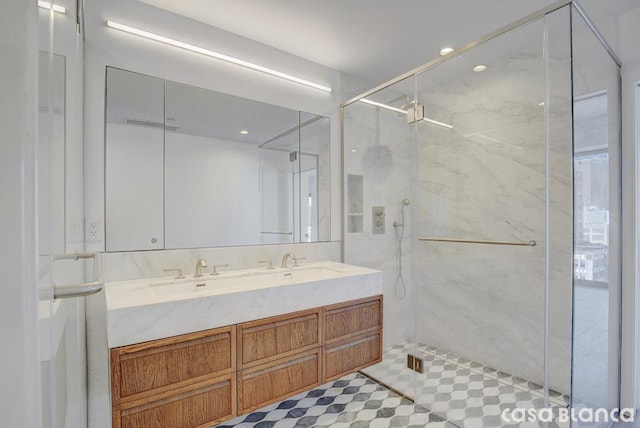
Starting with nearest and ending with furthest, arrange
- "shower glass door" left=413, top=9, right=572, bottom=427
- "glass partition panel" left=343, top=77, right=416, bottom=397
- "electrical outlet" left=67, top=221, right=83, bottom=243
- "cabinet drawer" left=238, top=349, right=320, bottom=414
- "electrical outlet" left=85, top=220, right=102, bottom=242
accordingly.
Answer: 1. "electrical outlet" left=67, top=221, right=83, bottom=243
2. "cabinet drawer" left=238, top=349, right=320, bottom=414
3. "electrical outlet" left=85, top=220, right=102, bottom=242
4. "shower glass door" left=413, top=9, right=572, bottom=427
5. "glass partition panel" left=343, top=77, right=416, bottom=397

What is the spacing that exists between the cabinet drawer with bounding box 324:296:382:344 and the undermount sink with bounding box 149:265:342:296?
0.21m

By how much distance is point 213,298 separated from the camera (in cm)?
153

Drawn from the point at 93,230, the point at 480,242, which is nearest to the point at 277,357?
the point at 93,230

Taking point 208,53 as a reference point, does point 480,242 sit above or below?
below

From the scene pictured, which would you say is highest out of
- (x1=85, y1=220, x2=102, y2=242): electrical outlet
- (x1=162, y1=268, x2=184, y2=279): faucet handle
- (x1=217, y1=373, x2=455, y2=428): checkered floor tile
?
(x1=85, y1=220, x2=102, y2=242): electrical outlet

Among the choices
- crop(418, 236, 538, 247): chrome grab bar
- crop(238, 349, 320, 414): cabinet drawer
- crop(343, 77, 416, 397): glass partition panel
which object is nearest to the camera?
crop(238, 349, 320, 414): cabinet drawer

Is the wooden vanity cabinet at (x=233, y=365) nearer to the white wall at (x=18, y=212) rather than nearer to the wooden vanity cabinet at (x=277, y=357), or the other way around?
the wooden vanity cabinet at (x=277, y=357)

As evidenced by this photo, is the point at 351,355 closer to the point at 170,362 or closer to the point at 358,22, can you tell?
the point at 170,362

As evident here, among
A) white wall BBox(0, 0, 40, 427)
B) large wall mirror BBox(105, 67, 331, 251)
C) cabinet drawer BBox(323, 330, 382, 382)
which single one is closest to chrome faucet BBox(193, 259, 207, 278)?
large wall mirror BBox(105, 67, 331, 251)

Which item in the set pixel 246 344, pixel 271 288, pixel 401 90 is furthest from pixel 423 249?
pixel 246 344

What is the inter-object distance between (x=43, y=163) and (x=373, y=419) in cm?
212

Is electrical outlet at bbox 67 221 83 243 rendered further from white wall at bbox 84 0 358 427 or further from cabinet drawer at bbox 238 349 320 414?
cabinet drawer at bbox 238 349 320 414

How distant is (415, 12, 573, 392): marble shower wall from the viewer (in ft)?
6.78

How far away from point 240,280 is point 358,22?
185cm
